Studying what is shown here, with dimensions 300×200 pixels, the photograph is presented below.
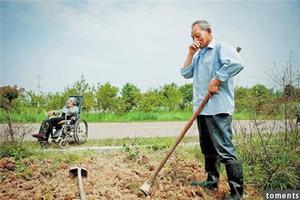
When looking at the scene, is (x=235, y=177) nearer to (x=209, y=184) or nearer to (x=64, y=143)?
(x=209, y=184)

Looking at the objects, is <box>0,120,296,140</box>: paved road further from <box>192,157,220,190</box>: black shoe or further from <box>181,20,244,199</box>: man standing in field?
<box>181,20,244,199</box>: man standing in field

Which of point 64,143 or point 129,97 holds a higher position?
point 129,97

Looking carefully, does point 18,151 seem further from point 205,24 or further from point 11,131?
point 205,24

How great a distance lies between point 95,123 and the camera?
11.2 ft

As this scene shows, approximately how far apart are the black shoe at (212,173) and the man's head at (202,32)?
542 mm

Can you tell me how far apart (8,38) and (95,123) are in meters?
1.27

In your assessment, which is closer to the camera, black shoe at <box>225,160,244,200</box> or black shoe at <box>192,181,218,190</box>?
black shoe at <box>225,160,244,200</box>

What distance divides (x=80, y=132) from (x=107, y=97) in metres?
0.35

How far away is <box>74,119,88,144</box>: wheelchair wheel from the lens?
3027 mm

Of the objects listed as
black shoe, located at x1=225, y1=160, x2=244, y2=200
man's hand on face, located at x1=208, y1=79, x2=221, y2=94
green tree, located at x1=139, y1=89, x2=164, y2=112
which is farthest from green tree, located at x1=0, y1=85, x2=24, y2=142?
black shoe, located at x1=225, y1=160, x2=244, y2=200

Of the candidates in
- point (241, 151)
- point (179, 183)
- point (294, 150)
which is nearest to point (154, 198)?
point (179, 183)

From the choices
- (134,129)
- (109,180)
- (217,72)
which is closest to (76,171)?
(109,180)

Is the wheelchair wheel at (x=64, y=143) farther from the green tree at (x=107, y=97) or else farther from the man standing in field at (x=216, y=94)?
the man standing in field at (x=216, y=94)

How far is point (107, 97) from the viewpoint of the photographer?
3053 millimetres
